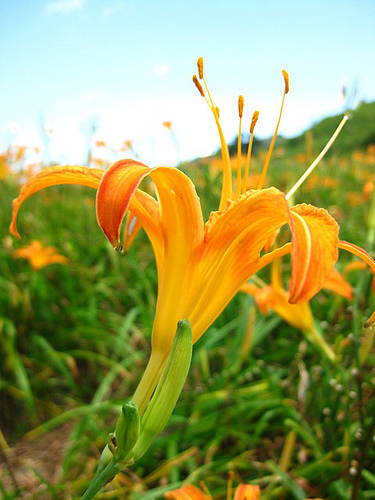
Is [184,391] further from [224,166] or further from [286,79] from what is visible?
[286,79]

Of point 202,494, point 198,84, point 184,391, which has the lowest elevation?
point 184,391

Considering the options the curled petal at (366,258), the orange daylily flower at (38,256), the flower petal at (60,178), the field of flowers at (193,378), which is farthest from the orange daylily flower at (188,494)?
the orange daylily flower at (38,256)

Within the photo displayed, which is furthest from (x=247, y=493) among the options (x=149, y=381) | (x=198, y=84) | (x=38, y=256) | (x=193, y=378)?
(x=38, y=256)

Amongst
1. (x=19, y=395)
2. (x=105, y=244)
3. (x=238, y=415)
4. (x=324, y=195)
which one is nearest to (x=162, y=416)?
(x=238, y=415)

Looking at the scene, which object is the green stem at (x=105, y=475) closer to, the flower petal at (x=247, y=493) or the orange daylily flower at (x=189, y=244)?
the orange daylily flower at (x=189, y=244)

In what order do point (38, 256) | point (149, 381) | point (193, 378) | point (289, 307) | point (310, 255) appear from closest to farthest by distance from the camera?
1. point (310, 255)
2. point (149, 381)
3. point (289, 307)
4. point (193, 378)
5. point (38, 256)

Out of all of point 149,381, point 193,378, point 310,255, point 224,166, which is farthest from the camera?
point 193,378
